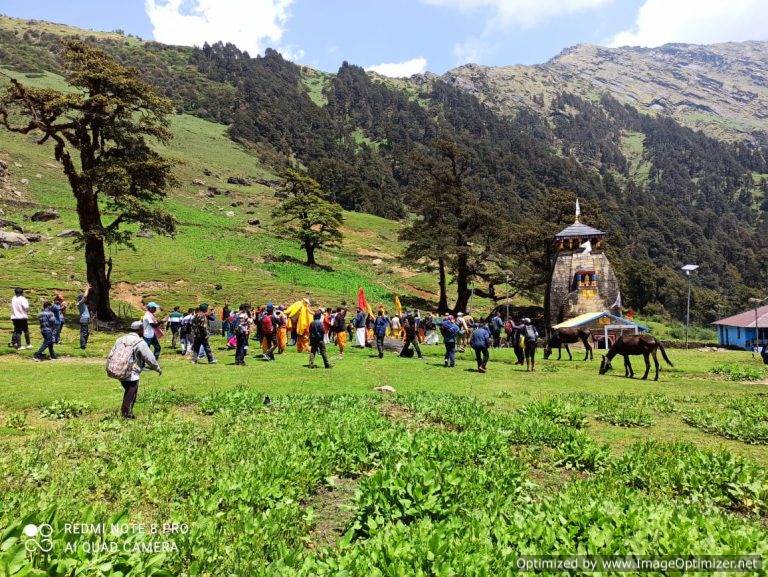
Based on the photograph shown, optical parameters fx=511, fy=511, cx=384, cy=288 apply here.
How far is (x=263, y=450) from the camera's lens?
26.9ft

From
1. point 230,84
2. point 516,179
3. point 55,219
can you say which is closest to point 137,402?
point 55,219

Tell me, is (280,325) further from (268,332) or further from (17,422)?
(17,422)

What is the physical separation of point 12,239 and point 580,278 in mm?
49660

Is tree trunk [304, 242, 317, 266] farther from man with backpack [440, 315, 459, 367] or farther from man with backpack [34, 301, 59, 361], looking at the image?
man with backpack [34, 301, 59, 361]

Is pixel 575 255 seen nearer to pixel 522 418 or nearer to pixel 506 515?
pixel 522 418

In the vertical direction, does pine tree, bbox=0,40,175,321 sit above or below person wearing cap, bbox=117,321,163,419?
above

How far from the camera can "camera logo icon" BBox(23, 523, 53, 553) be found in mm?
3795

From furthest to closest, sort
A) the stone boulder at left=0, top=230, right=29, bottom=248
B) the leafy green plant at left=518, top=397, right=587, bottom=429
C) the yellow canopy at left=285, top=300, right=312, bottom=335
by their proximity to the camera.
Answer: the stone boulder at left=0, top=230, right=29, bottom=248, the yellow canopy at left=285, top=300, right=312, bottom=335, the leafy green plant at left=518, top=397, right=587, bottom=429

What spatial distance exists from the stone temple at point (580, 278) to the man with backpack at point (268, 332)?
35411mm

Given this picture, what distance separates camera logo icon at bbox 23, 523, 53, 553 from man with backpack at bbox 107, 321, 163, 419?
7.38 metres

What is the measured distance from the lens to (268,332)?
22391 mm

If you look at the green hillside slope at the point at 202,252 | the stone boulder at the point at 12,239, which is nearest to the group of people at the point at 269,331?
the green hillside slope at the point at 202,252

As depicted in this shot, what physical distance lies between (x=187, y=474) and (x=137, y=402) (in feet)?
21.3

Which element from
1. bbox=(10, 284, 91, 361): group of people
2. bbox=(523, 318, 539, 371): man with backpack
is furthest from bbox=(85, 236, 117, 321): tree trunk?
bbox=(523, 318, 539, 371): man with backpack
